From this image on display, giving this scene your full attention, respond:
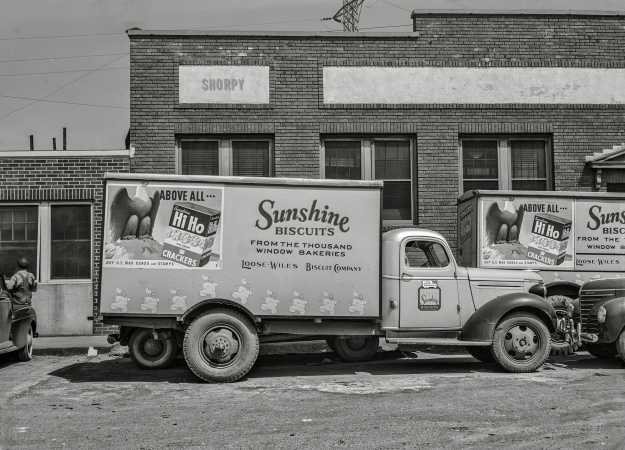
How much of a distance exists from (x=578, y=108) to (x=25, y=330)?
449 inches

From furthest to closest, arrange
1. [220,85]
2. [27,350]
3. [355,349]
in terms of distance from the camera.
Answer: [220,85]
[27,350]
[355,349]

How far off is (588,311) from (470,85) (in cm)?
582

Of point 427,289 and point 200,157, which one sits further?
point 200,157

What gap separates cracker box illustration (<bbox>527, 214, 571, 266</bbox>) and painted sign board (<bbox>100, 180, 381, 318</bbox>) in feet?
12.7

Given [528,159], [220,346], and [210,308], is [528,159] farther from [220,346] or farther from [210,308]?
[220,346]

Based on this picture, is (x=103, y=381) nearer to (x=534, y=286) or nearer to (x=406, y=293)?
(x=406, y=293)

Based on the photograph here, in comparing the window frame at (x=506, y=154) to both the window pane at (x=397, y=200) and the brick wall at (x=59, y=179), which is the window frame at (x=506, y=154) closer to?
the window pane at (x=397, y=200)

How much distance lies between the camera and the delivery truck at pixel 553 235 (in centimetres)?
1211

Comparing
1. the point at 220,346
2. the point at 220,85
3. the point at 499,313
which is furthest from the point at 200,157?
the point at 499,313

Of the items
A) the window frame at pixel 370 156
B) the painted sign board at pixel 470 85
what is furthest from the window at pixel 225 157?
the painted sign board at pixel 470 85

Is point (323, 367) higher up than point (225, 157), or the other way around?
point (225, 157)

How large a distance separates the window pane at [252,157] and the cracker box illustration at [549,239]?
5502 millimetres

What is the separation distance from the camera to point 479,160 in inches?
591

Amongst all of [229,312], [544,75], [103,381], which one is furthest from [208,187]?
[544,75]
